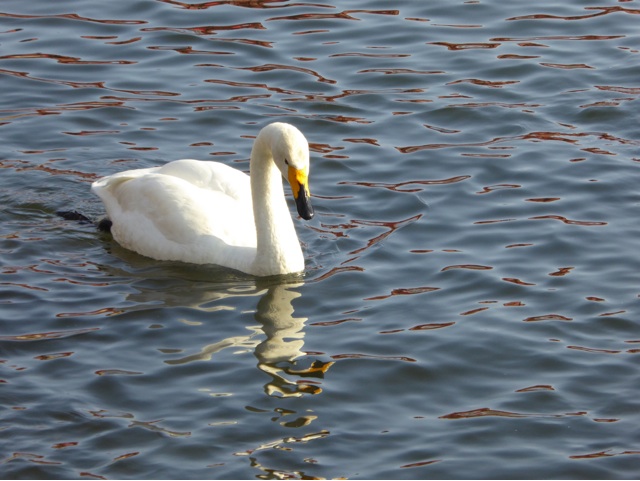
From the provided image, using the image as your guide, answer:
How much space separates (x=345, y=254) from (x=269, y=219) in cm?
77

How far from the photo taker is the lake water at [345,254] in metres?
8.10

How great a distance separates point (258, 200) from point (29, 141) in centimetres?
343

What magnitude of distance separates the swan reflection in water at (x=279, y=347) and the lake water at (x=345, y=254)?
21 millimetres

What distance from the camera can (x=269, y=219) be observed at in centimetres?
1046

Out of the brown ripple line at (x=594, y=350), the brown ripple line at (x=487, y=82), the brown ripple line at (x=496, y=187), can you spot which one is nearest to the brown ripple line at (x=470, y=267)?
the brown ripple line at (x=594, y=350)

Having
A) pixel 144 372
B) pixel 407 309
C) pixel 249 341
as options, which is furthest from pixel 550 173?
pixel 144 372

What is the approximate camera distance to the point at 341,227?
1138cm

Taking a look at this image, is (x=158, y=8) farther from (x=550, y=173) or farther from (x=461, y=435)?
(x=461, y=435)

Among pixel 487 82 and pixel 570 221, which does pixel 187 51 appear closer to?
pixel 487 82

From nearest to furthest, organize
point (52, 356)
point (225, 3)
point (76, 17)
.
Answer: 1. point (52, 356)
2. point (76, 17)
3. point (225, 3)

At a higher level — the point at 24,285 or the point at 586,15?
the point at 586,15

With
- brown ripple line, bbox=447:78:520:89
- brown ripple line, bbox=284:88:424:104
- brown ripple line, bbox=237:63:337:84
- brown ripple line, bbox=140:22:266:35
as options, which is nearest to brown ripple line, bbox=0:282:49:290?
brown ripple line, bbox=284:88:424:104

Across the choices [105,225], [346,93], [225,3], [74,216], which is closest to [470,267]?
[105,225]

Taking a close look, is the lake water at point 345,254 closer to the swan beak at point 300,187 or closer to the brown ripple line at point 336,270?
the brown ripple line at point 336,270
